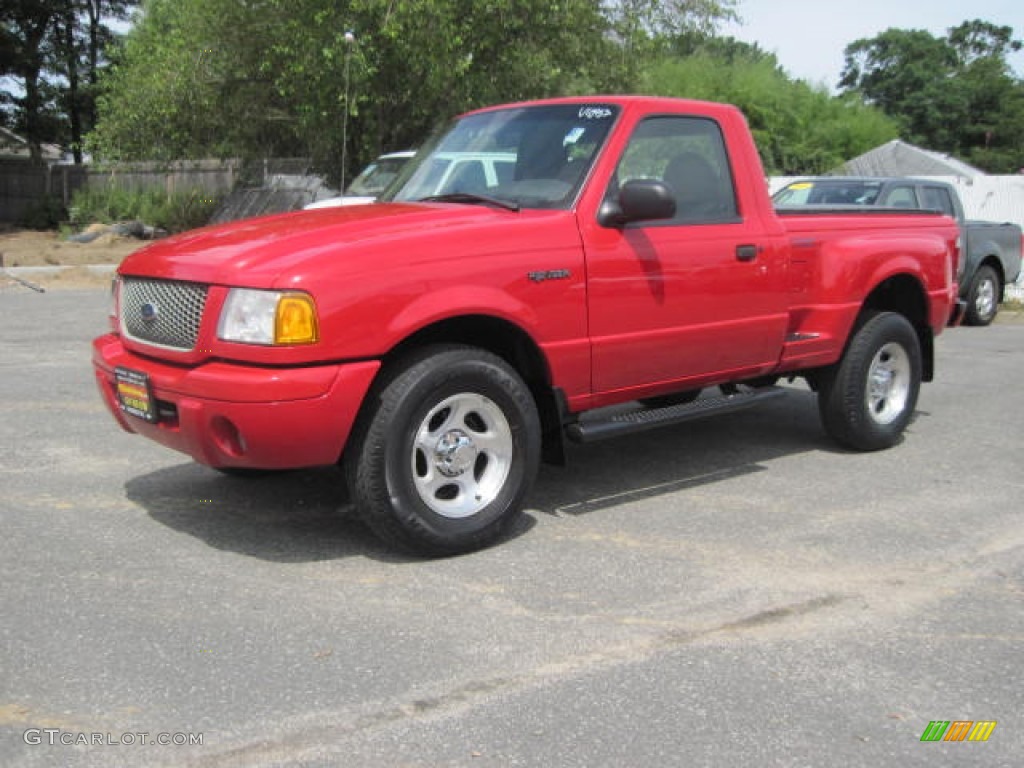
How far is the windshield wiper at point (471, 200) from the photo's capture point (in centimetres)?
505

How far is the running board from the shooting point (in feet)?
16.6

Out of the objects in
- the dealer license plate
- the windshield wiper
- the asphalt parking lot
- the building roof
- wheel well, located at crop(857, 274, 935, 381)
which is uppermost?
the building roof

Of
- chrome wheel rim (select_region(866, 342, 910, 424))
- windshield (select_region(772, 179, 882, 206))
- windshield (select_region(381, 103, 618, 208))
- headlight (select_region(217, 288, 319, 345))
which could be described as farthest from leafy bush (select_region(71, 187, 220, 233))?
headlight (select_region(217, 288, 319, 345))

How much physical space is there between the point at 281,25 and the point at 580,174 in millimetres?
15965

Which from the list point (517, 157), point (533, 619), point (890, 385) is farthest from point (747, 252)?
point (533, 619)

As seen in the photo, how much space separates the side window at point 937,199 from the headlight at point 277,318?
1073 centimetres

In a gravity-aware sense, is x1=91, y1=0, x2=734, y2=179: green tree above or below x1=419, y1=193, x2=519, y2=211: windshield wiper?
above

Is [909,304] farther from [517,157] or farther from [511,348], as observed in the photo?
[511,348]

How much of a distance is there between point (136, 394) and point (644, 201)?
7.69 feet

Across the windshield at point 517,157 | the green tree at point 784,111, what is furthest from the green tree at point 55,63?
the windshield at point 517,157

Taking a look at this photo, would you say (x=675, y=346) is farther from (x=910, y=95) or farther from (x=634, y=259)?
(x=910, y=95)

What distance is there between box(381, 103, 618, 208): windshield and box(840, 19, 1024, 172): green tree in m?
49.6

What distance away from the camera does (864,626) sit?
3.98 metres

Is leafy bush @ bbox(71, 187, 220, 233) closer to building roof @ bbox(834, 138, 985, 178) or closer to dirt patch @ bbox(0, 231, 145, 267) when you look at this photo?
dirt patch @ bbox(0, 231, 145, 267)
